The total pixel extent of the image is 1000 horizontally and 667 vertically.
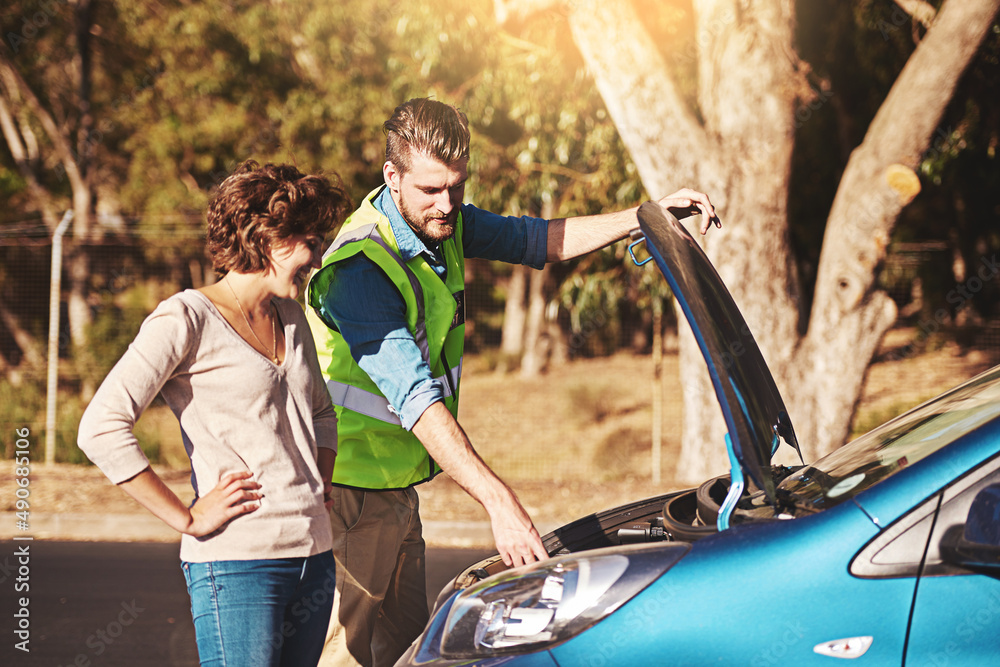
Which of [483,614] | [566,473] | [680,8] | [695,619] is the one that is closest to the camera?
[695,619]

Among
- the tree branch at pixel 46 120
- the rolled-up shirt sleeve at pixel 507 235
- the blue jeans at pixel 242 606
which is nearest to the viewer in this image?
the blue jeans at pixel 242 606

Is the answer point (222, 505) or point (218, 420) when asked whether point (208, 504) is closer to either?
point (222, 505)

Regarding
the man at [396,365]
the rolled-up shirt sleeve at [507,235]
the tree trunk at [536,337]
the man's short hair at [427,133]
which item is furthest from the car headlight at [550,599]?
the tree trunk at [536,337]

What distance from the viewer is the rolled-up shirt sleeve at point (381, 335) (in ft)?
7.73

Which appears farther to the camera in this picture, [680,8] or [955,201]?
[955,201]

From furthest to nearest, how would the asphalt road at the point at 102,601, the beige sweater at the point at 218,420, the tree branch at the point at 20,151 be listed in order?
the tree branch at the point at 20,151 < the asphalt road at the point at 102,601 < the beige sweater at the point at 218,420

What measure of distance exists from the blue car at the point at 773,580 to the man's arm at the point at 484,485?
0.30 feet

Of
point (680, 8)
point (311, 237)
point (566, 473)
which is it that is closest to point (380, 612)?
point (311, 237)

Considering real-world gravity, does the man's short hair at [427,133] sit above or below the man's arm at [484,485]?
above

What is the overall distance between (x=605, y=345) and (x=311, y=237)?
12323mm

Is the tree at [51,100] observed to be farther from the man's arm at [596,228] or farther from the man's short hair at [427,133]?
the man's short hair at [427,133]

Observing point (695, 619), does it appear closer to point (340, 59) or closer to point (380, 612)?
point (380, 612)

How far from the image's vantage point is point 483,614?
2.00 meters

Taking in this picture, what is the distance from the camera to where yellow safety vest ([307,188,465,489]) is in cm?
262
